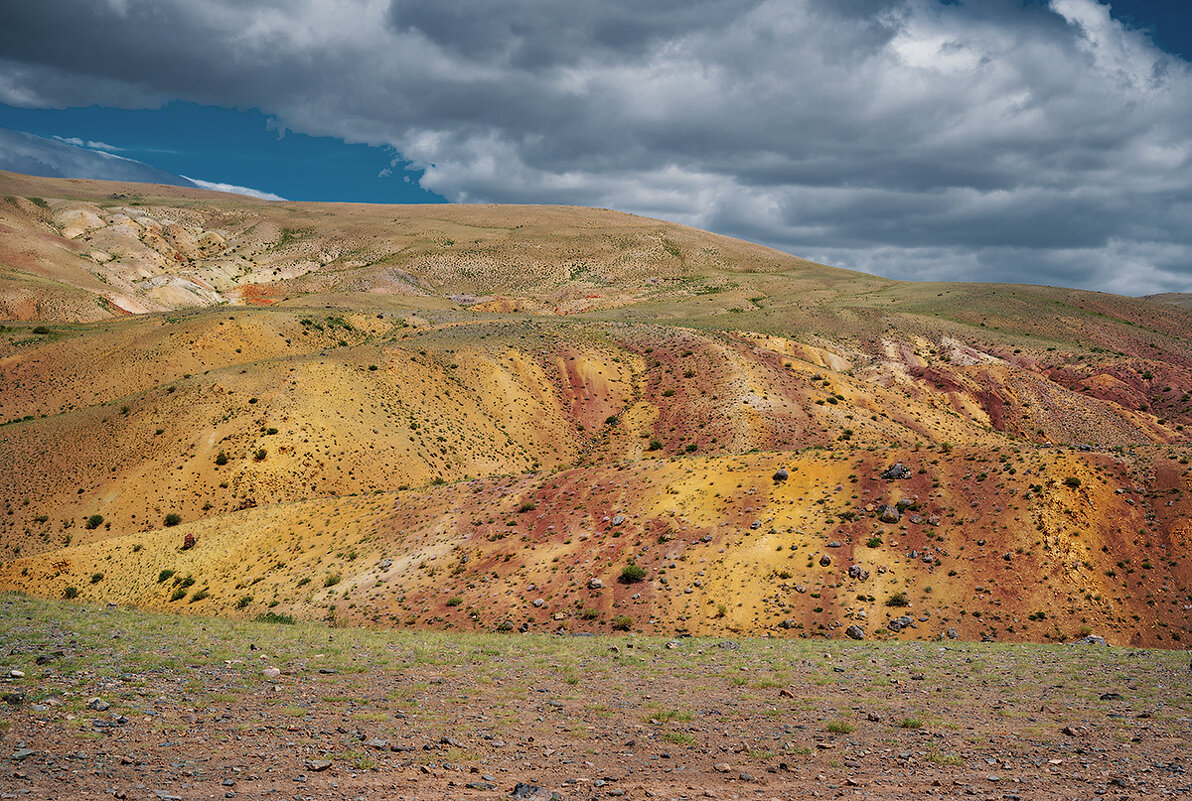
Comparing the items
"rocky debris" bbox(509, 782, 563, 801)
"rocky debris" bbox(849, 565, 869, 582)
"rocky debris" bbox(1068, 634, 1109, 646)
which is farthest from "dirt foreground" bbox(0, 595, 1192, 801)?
"rocky debris" bbox(849, 565, 869, 582)

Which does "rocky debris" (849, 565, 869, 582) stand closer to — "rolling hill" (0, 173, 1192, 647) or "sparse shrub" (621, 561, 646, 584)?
"rolling hill" (0, 173, 1192, 647)

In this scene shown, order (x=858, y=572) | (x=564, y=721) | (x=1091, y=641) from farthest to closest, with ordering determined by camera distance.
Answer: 1. (x=858, y=572)
2. (x=1091, y=641)
3. (x=564, y=721)

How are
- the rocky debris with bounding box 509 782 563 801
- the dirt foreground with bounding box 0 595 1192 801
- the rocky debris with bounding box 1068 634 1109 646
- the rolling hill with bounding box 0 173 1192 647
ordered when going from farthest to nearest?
the rolling hill with bounding box 0 173 1192 647
the rocky debris with bounding box 1068 634 1109 646
the dirt foreground with bounding box 0 595 1192 801
the rocky debris with bounding box 509 782 563 801

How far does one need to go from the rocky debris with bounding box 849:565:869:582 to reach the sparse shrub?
29.0ft

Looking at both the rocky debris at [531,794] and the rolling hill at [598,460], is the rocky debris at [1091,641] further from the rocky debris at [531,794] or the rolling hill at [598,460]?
the rocky debris at [531,794]

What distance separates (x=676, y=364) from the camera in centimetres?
7619

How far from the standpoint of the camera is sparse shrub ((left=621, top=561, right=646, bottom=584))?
32.2 metres

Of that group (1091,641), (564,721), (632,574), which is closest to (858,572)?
(1091,641)

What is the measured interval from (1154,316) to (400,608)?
469ft

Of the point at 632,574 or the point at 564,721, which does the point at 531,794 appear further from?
the point at 632,574

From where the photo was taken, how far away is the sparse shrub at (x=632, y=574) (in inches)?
1268

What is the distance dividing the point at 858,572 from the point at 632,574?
959 cm

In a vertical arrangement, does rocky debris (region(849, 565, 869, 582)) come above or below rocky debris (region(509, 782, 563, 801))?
above

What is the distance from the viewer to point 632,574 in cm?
3225
